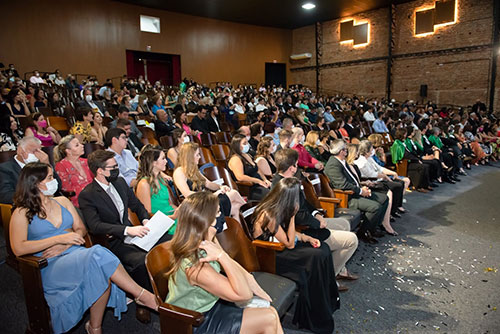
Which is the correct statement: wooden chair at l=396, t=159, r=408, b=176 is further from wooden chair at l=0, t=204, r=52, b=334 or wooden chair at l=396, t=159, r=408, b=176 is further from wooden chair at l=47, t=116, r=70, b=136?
wooden chair at l=47, t=116, r=70, b=136

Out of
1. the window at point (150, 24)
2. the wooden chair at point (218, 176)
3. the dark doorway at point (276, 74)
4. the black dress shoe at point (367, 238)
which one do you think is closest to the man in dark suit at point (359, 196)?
the black dress shoe at point (367, 238)

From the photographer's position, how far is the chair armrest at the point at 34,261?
1.92m

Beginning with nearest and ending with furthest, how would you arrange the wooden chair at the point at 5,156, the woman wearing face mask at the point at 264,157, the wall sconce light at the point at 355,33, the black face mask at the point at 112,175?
the black face mask at the point at 112,175 → the wooden chair at the point at 5,156 → the woman wearing face mask at the point at 264,157 → the wall sconce light at the point at 355,33

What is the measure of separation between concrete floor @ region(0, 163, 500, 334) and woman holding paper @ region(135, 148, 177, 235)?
87cm

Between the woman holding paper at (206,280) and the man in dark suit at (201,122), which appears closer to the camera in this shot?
the woman holding paper at (206,280)

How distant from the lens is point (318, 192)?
381 cm

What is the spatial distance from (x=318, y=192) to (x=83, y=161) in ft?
8.40

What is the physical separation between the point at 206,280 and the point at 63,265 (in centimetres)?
106

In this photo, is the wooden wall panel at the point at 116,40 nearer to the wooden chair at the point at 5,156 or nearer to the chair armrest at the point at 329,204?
the wooden chair at the point at 5,156

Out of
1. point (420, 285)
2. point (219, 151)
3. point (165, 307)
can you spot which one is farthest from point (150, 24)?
point (165, 307)

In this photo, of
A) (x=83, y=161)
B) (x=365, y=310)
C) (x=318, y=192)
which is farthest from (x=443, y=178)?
(x=83, y=161)

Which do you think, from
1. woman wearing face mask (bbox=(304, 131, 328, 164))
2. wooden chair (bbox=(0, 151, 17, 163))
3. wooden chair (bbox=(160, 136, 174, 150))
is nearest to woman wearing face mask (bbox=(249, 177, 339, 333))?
wooden chair (bbox=(0, 151, 17, 163))

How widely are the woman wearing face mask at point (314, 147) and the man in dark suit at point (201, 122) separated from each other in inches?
107

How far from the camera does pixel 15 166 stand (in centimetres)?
312
